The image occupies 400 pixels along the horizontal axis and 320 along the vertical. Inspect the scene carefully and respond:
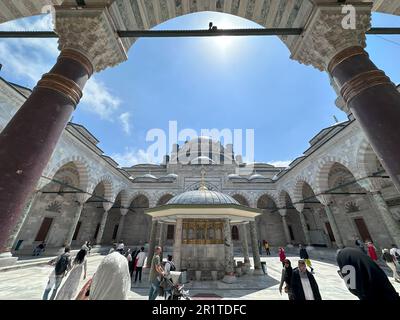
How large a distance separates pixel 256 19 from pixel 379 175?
9.84 m

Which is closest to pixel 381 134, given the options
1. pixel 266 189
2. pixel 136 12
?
pixel 136 12

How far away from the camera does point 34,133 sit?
7.31 ft

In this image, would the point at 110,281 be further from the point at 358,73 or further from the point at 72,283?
the point at 358,73

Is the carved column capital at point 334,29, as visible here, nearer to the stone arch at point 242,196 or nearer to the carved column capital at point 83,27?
the carved column capital at point 83,27

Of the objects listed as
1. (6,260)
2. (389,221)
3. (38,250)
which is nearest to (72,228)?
(38,250)

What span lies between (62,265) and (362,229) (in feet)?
52.9

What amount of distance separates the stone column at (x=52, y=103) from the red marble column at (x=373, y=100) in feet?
12.6

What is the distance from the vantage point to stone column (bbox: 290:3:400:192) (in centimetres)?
220

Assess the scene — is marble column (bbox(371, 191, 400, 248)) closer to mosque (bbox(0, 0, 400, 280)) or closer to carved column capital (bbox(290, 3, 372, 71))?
mosque (bbox(0, 0, 400, 280))

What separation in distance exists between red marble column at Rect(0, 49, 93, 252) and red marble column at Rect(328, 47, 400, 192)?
157 inches

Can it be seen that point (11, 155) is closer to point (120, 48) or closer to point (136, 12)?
point (120, 48)

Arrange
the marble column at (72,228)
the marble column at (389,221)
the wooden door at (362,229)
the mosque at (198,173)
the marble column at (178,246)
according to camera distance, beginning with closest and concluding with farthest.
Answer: the mosque at (198,173), the marble column at (178,246), the marble column at (389,221), the marble column at (72,228), the wooden door at (362,229)

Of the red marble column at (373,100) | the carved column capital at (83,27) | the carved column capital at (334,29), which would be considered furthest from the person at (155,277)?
the carved column capital at (334,29)

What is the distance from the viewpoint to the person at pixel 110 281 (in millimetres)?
1933
